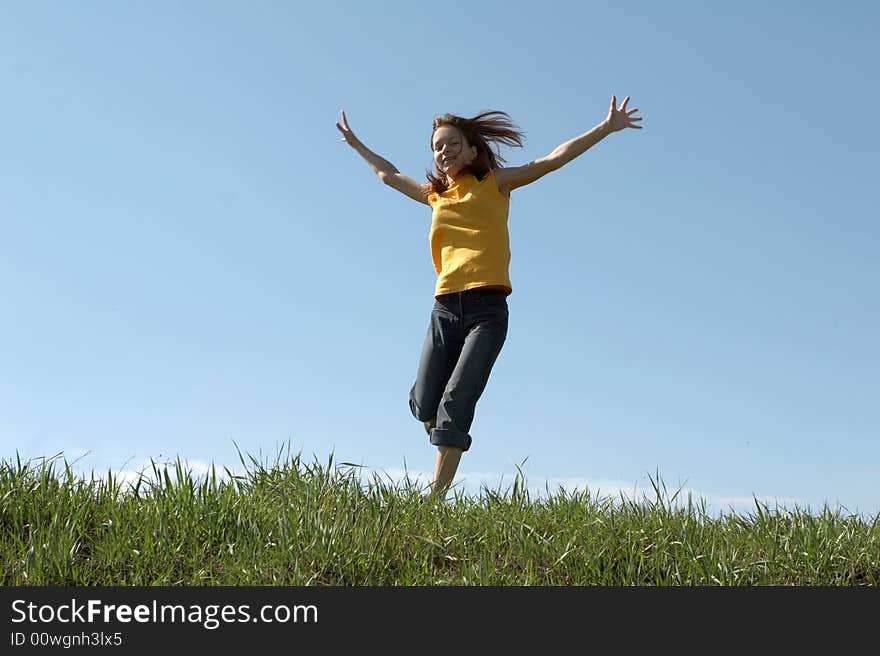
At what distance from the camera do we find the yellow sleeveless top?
19.6 feet

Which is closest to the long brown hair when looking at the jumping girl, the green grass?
the jumping girl

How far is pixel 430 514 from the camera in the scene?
16.6 ft

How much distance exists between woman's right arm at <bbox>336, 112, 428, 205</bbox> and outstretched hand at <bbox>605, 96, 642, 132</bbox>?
4.51 feet

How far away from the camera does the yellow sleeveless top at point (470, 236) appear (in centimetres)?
596

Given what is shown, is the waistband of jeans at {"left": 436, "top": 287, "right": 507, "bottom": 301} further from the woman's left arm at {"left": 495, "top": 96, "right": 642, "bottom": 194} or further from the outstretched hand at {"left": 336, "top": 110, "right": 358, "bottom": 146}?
the outstretched hand at {"left": 336, "top": 110, "right": 358, "bottom": 146}

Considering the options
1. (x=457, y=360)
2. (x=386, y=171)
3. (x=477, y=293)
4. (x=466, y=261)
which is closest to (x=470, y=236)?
(x=466, y=261)

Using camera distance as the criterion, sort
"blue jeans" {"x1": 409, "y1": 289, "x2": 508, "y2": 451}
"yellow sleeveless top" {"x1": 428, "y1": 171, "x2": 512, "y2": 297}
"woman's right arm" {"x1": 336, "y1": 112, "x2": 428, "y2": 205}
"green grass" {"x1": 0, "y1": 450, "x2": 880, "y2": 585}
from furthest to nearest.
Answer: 1. "woman's right arm" {"x1": 336, "y1": 112, "x2": 428, "y2": 205}
2. "yellow sleeveless top" {"x1": 428, "y1": 171, "x2": 512, "y2": 297}
3. "blue jeans" {"x1": 409, "y1": 289, "x2": 508, "y2": 451}
4. "green grass" {"x1": 0, "y1": 450, "x2": 880, "y2": 585}

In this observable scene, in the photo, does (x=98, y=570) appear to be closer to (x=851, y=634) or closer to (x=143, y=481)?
(x=143, y=481)

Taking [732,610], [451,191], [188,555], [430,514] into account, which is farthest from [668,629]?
[451,191]

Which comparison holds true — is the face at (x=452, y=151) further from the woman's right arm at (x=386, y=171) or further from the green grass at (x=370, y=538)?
the green grass at (x=370, y=538)

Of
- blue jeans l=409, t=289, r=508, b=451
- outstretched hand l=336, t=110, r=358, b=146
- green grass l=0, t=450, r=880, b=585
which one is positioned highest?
outstretched hand l=336, t=110, r=358, b=146

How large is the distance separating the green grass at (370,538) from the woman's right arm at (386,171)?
217cm

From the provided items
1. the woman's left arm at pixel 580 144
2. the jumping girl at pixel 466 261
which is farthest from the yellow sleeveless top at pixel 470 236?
the woman's left arm at pixel 580 144

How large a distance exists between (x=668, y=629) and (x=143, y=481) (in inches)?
119
